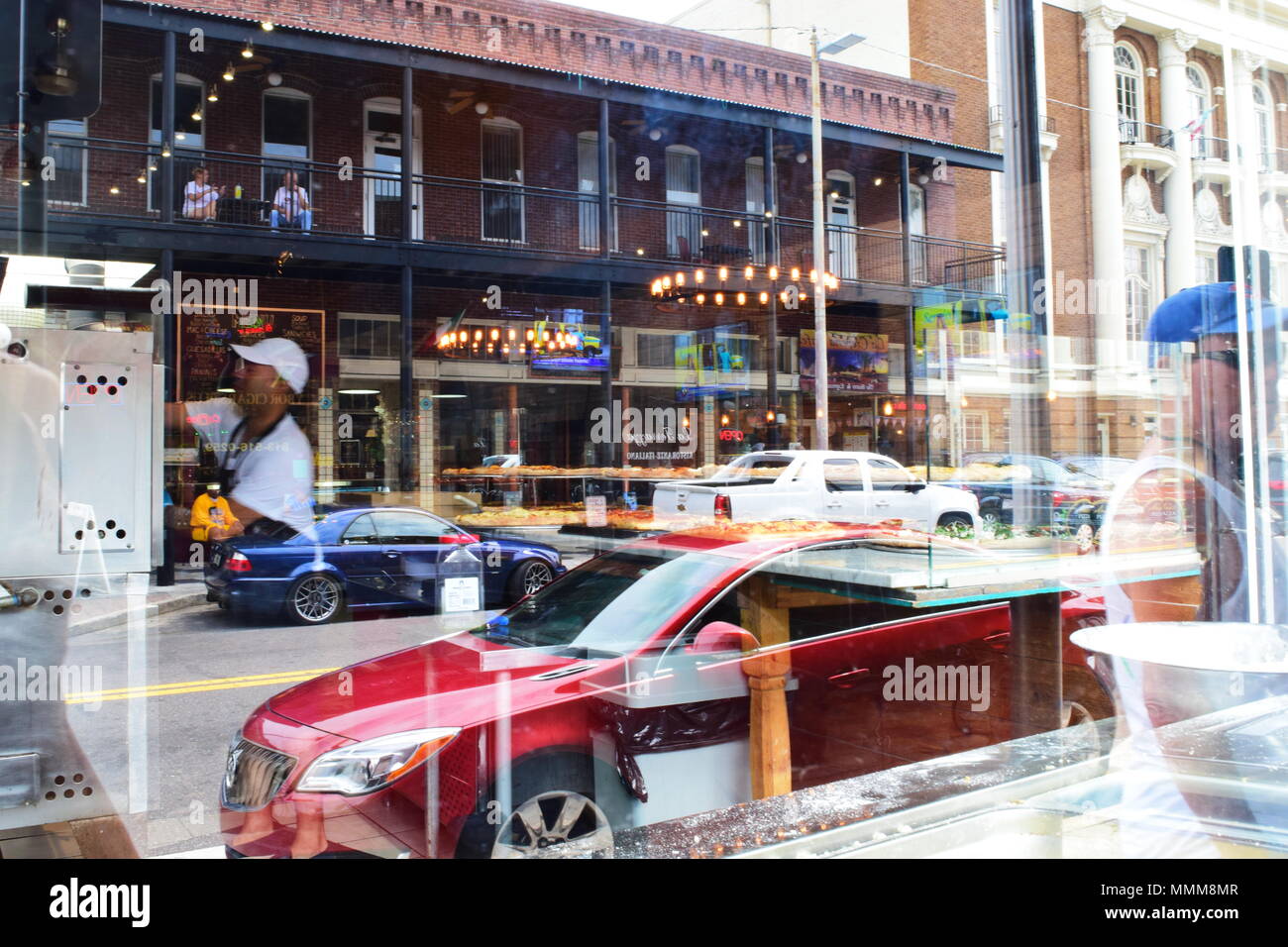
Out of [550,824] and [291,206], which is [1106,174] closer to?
[550,824]

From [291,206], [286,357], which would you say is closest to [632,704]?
[291,206]

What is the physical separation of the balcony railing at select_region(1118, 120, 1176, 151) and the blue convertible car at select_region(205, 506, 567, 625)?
5496 mm

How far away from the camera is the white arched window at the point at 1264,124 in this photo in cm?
350

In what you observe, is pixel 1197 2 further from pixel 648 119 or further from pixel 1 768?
pixel 1 768

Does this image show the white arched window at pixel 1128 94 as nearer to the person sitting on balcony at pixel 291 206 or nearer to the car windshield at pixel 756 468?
the car windshield at pixel 756 468

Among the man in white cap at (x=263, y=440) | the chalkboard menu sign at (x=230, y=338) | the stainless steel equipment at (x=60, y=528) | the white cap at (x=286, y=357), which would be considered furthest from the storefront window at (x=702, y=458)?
the white cap at (x=286, y=357)

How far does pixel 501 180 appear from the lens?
29.3 ft

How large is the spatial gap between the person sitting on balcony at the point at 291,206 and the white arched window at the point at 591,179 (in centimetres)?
296

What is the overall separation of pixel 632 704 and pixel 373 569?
6.38 m

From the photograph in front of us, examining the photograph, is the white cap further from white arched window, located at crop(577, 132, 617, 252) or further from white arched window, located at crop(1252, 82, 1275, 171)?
white arched window, located at crop(1252, 82, 1275, 171)

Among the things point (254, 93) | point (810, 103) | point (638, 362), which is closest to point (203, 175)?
point (254, 93)

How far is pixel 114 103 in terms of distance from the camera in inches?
287

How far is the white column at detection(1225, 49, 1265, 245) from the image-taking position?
3.44 metres
